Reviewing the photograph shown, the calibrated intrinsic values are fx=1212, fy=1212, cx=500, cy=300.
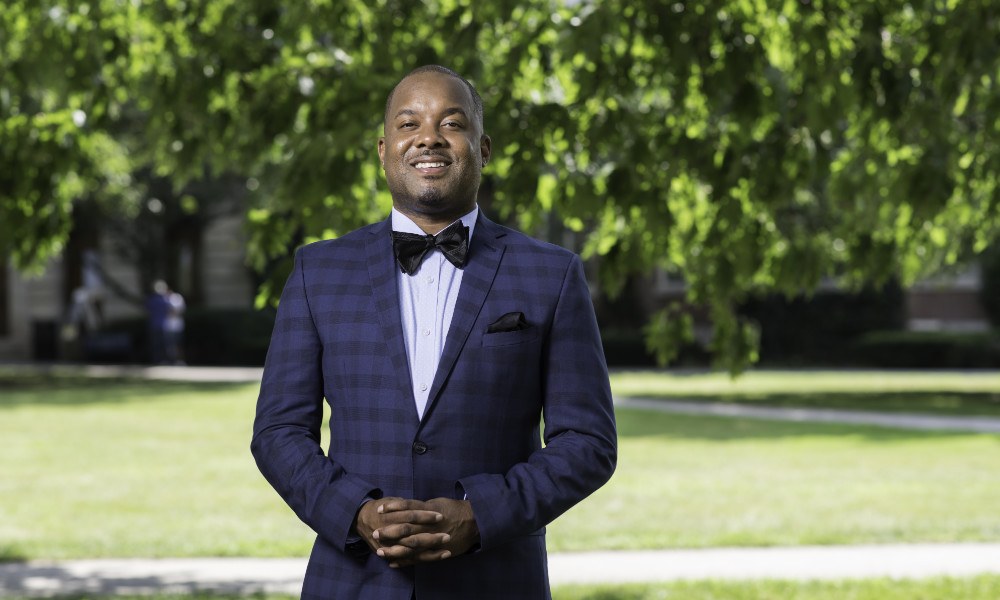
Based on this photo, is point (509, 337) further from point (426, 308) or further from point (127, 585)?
point (127, 585)

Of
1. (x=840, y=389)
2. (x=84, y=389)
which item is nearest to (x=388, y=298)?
(x=840, y=389)

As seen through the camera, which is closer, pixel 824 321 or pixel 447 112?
pixel 447 112

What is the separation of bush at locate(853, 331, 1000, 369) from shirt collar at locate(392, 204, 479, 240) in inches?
1167

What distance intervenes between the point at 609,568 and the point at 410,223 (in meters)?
5.76

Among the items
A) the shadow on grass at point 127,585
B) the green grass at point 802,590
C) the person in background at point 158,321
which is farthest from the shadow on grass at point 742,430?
the person in background at point 158,321

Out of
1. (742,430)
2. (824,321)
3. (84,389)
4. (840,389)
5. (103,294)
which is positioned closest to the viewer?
(742,430)

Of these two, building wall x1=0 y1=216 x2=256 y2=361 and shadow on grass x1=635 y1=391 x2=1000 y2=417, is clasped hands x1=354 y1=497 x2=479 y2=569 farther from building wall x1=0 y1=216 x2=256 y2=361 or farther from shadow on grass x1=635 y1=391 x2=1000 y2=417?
building wall x1=0 y1=216 x2=256 y2=361

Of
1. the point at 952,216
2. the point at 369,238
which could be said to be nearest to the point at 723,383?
the point at 952,216

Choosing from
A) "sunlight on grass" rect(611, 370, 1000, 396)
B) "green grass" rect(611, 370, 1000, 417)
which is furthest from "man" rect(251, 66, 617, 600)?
"sunlight on grass" rect(611, 370, 1000, 396)

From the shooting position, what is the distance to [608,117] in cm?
614

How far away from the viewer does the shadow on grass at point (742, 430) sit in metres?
15.9

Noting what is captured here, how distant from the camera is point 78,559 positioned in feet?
28.6

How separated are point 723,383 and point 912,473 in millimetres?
12983

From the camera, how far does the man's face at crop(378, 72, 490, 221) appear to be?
2768 mm
